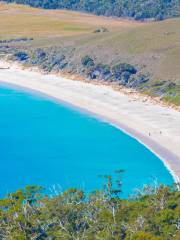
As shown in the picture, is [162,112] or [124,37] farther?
[124,37]

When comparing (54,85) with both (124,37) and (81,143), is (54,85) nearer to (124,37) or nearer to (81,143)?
(124,37)

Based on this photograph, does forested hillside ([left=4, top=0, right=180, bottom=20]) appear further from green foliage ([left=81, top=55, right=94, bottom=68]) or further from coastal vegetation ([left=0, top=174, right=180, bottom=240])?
coastal vegetation ([left=0, top=174, right=180, bottom=240])

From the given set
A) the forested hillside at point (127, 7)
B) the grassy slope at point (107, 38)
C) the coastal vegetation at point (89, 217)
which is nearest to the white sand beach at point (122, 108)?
the grassy slope at point (107, 38)

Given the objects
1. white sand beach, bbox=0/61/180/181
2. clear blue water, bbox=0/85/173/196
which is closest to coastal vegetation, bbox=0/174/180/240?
clear blue water, bbox=0/85/173/196

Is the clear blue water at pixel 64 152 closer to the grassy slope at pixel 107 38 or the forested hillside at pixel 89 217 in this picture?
the forested hillside at pixel 89 217

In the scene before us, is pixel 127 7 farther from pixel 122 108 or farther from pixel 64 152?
pixel 64 152

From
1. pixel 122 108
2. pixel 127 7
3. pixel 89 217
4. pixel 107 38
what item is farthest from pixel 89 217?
pixel 127 7

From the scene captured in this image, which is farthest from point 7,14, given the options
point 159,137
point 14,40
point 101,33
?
point 159,137
